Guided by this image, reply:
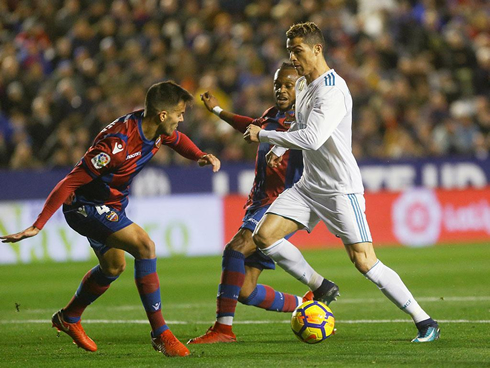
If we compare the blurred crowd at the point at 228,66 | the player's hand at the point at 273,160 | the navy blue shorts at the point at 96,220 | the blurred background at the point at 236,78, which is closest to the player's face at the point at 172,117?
the navy blue shorts at the point at 96,220

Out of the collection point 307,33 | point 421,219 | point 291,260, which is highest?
point 307,33

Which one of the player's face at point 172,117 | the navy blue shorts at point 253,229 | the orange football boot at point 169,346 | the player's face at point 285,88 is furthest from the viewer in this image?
the player's face at point 285,88

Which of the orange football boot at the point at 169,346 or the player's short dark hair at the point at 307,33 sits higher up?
the player's short dark hair at the point at 307,33

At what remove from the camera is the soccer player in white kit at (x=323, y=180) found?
665 centimetres

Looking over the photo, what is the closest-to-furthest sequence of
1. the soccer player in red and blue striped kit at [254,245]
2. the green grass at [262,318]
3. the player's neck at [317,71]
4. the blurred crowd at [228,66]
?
the green grass at [262,318] < the player's neck at [317,71] < the soccer player in red and blue striped kit at [254,245] < the blurred crowd at [228,66]

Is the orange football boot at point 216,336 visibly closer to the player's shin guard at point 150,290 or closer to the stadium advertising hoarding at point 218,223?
the player's shin guard at point 150,290

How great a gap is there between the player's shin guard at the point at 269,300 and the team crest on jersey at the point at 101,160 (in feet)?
6.20

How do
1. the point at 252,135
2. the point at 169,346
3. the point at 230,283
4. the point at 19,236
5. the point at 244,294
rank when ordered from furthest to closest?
the point at 244,294, the point at 230,283, the point at 252,135, the point at 169,346, the point at 19,236

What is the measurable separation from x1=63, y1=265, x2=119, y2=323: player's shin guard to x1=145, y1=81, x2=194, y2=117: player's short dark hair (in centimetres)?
140

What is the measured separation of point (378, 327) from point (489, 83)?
38.5 ft

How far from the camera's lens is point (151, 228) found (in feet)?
50.8

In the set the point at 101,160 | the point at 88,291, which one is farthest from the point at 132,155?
the point at 88,291

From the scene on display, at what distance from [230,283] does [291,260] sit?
562 mm

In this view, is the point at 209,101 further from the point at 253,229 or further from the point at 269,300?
the point at 269,300
